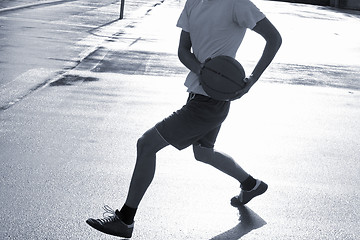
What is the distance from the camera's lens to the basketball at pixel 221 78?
4477 mm

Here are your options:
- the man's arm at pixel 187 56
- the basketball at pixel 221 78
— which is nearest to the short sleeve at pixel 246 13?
the basketball at pixel 221 78

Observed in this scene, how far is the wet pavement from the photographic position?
5.11 m

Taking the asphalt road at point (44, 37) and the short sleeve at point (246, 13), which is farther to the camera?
the asphalt road at point (44, 37)

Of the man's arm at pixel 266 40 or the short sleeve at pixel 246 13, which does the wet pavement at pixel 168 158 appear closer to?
the man's arm at pixel 266 40

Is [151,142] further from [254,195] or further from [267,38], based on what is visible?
[254,195]

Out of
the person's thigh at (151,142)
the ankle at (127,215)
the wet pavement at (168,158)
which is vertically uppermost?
the person's thigh at (151,142)

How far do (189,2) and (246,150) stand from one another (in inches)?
118

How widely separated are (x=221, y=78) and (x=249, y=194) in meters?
1.21

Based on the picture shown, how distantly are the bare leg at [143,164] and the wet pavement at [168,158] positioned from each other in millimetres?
372

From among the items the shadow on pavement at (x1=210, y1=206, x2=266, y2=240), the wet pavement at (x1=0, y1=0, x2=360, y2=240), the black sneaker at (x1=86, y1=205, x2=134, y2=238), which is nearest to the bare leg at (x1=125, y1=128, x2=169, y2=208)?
the black sneaker at (x1=86, y1=205, x2=134, y2=238)

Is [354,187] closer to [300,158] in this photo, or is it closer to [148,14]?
[300,158]

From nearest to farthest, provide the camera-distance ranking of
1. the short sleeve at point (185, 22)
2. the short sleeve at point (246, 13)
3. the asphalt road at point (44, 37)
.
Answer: the short sleeve at point (246, 13), the short sleeve at point (185, 22), the asphalt road at point (44, 37)

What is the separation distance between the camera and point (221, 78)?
4492 millimetres

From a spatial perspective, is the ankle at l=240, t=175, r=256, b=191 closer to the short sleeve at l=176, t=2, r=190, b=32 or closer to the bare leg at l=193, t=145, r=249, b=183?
the bare leg at l=193, t=145, r=249, b=183
